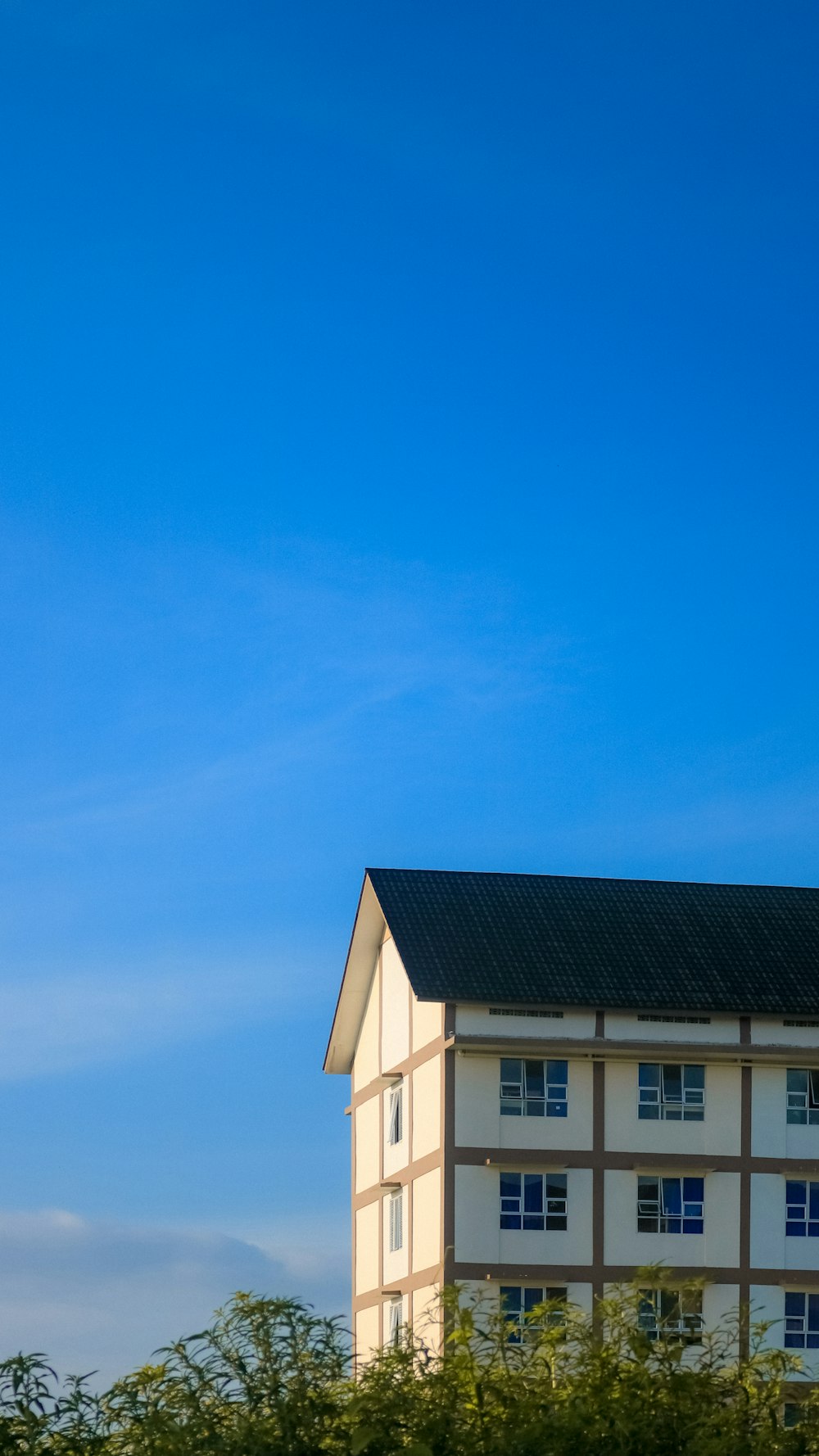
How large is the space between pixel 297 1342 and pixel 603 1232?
2943 centimetres

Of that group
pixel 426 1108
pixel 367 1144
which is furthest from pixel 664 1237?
pixel 367 1144

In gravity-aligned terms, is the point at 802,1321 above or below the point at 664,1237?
below

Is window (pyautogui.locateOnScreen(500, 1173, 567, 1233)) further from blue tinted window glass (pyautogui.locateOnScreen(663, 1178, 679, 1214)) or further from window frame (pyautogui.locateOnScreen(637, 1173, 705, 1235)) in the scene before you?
blue tinted window glass (pyautogui.locateOnScreen(663, 1178, 679, 1214))

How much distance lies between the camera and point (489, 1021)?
3788 centimetres

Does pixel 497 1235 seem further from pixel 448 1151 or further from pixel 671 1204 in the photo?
pixel 671 1204

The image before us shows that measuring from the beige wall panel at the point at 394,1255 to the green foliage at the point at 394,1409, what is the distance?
3106 centimetres

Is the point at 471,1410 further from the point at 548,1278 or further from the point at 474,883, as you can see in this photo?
the point at 474,883

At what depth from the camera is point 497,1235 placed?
36.8 meters

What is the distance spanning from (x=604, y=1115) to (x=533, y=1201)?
90.2 inches

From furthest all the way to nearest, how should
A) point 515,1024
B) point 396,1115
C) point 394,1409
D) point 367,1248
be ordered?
point 367,1248 < point 396,1115 < point 515,1024 < point 394,1409

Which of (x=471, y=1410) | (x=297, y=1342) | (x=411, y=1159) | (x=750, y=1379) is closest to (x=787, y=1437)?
(x=750, y=1379)

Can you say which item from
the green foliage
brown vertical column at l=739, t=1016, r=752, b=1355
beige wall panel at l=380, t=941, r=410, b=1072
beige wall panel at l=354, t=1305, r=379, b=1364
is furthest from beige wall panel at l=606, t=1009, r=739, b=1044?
the green foliage

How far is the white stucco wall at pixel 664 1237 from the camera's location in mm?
37062

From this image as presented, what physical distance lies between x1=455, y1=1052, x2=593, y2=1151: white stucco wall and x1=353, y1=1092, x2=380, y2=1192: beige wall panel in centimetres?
606
